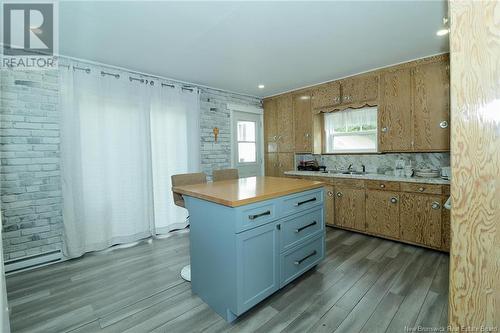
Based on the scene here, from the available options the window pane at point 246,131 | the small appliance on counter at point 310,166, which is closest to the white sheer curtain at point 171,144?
the window pane at point 246,131

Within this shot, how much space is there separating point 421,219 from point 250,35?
294 centimetres

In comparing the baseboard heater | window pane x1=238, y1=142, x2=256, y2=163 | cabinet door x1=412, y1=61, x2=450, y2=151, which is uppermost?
cabinet door x1=412, y1=61, x2=450, y2=151

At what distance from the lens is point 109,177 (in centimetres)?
311

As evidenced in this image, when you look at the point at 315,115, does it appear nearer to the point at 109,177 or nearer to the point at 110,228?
the point at 109,177

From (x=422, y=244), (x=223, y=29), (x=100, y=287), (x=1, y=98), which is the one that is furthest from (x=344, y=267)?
(x=1, y=98)

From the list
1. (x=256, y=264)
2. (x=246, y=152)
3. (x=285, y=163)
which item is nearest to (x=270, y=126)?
(x=246, y=152)

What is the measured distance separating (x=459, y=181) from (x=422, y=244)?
8.63ft

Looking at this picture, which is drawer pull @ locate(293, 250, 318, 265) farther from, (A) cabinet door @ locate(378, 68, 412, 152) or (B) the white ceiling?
(B) the white ceiling

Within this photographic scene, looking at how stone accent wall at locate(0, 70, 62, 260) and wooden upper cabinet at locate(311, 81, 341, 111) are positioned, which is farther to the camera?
wooden upper cabinet at locate(311, 81, 341, 111)

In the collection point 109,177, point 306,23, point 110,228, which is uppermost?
point 306,23

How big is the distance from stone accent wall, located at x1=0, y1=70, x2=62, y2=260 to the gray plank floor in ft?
1.31

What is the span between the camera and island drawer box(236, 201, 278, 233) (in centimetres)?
167

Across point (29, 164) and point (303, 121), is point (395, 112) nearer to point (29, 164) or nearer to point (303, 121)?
point (303, 121)

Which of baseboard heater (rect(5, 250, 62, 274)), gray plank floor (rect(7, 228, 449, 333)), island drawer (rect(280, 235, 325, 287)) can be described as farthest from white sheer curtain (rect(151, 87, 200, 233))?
island drawer (rect(280, 235, 325, 287))
